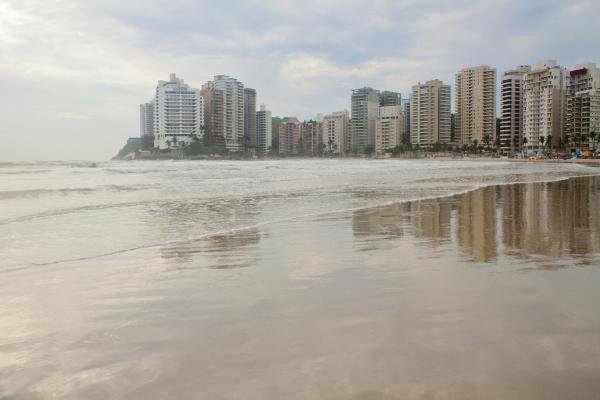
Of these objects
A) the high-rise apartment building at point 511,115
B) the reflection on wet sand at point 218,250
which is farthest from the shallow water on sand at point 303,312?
the high-rise apartment building at point 511,115

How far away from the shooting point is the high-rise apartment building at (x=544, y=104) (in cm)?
15775

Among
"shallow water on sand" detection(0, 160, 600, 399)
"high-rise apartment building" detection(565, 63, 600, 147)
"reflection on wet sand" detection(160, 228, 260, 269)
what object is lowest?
"shallow water on sand" detection(0, 160, 600, 399)

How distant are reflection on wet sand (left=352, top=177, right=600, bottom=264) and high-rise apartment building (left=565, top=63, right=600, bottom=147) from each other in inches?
5344

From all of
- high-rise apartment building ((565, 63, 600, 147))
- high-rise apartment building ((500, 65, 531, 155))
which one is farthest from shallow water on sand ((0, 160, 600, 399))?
high-rise apartment building ((500, 65, 531, 155))

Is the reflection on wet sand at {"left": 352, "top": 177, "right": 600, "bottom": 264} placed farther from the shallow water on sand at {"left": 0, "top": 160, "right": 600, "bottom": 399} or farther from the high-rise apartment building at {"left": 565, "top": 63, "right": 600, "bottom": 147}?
the high-rise apartment building at {"left": 565, "top": 63, "right": 600, "bottom": 147}

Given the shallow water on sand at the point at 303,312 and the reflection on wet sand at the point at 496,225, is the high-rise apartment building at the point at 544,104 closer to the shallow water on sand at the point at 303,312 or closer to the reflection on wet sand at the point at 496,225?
the reflection on wet sand at the point at 496,225

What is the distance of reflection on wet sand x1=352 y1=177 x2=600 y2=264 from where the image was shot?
8.48 metres

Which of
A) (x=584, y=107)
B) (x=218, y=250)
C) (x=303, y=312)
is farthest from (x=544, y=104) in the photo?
(x=303, y=312)

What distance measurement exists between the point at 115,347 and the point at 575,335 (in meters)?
3.86

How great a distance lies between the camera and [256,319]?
15.9 feet

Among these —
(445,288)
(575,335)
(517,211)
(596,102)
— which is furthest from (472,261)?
(596,102)

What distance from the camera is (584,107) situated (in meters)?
140

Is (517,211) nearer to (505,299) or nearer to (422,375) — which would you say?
(505,299)

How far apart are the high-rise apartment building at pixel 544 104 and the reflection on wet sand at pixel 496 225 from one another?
15748 centimetres
